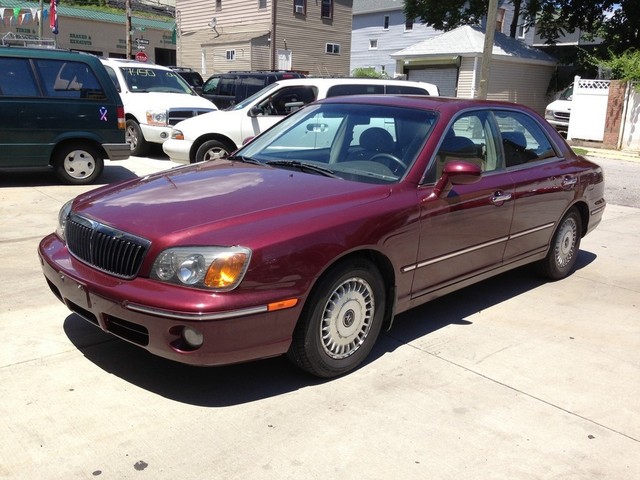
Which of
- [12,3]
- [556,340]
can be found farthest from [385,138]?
[12,3]

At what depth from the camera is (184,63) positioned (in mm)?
36875

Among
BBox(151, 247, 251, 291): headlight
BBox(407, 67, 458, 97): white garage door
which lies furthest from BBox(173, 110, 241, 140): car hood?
BBox(407, 67, 458, 97): white garage door

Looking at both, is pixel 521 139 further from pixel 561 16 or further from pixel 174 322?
pixel 561 16

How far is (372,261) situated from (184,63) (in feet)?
117

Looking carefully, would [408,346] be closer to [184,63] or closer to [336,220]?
[336,220]

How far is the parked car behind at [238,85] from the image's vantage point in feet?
46.6

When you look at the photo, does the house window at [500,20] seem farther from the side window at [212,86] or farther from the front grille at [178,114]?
the front grille at [178,114]

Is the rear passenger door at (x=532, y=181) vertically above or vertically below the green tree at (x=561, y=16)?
below

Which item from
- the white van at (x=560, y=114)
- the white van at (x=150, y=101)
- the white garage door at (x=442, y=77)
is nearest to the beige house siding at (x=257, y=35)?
the white garage door at (x=442, y=77)

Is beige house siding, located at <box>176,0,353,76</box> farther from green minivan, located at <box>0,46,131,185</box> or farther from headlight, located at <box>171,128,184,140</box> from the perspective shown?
green minivan, located at <box>0,46,131,185</box>

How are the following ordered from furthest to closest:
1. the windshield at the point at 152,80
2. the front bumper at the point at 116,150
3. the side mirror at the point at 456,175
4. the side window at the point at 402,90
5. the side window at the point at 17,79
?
the windshield at the point at 152,80 < the side window at the point at 402,90 < the front bumper at the point at 116,150 < the side window at the point at 17,79 < the side mirror at the point at 456,175

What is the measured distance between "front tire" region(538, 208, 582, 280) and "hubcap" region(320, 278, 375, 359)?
8.42 feet

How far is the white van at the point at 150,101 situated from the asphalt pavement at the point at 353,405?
7.50 m

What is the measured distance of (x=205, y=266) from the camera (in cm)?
312
